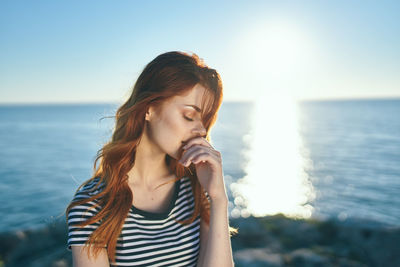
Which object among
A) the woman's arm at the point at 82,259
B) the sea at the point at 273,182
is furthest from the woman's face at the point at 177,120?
the sea at the point at 273,182

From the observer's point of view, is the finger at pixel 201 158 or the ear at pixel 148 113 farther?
the ear at pixel 148 113

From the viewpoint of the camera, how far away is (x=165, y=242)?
238 centimetres

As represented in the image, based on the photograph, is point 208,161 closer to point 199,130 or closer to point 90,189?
point 199,130

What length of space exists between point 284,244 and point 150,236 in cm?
686

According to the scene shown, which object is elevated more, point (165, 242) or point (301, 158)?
point (165, 242)

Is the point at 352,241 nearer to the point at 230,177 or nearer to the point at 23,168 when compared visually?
the point at 230,177

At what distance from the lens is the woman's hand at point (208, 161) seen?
7.86 ft

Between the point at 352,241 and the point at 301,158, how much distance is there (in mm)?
19679

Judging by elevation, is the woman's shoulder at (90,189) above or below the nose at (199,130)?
below

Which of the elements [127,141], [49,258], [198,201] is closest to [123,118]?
[127,141]

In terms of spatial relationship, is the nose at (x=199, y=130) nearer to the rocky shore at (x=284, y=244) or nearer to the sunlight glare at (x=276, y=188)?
the rocky shore at (x=284, y=244)

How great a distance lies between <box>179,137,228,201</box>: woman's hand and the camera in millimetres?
2395

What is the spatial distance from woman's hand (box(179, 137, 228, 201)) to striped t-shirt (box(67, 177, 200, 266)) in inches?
14.1

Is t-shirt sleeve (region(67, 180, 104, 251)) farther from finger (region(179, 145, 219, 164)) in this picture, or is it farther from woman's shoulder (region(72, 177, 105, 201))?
finger (region(179, 145, 219, 164))
